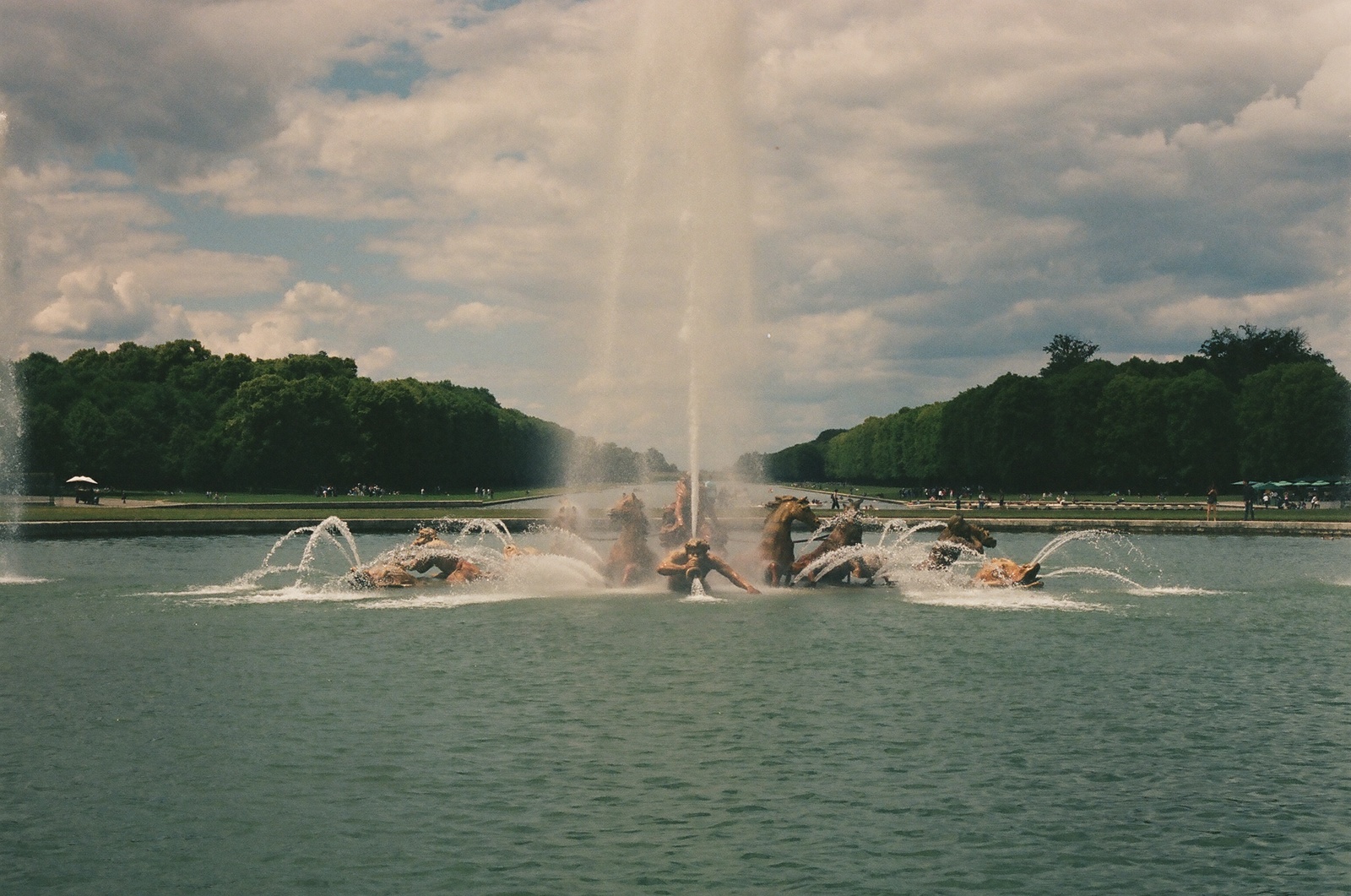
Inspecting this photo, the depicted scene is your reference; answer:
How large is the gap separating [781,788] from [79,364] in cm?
14722

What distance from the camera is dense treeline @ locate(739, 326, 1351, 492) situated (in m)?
104

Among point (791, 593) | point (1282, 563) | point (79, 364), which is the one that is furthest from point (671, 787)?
point (79, 364)

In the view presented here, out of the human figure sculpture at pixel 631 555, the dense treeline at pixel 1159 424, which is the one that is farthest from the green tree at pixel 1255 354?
the human figure sculpture at pixel 631 555

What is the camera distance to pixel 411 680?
21562 millimetres

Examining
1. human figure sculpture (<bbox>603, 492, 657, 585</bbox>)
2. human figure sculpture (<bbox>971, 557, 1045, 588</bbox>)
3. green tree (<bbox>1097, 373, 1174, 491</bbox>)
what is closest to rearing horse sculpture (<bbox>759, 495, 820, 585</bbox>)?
human figure sculpture (<bbox>603, 492, 657, 585</bbox>)

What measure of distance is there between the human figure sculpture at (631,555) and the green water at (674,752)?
5350 mm

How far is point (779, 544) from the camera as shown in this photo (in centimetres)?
3606

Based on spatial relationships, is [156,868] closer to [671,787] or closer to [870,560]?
[671,787]

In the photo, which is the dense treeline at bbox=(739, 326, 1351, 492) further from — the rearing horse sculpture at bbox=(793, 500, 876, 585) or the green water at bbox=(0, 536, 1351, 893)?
the green water at bbox=(0, 536, 1351, 893)

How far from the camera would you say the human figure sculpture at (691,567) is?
109 ft

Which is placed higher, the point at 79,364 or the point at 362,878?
the point at 79,364

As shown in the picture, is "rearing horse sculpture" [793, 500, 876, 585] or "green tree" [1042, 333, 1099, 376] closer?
"rearing horse sculpture" [793, 500, 876, 585]

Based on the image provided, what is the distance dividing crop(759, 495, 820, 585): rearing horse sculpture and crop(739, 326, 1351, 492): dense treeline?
52.9 m

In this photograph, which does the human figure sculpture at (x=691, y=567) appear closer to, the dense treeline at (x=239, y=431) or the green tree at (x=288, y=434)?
the dense treeline at (x=239, y=431)
